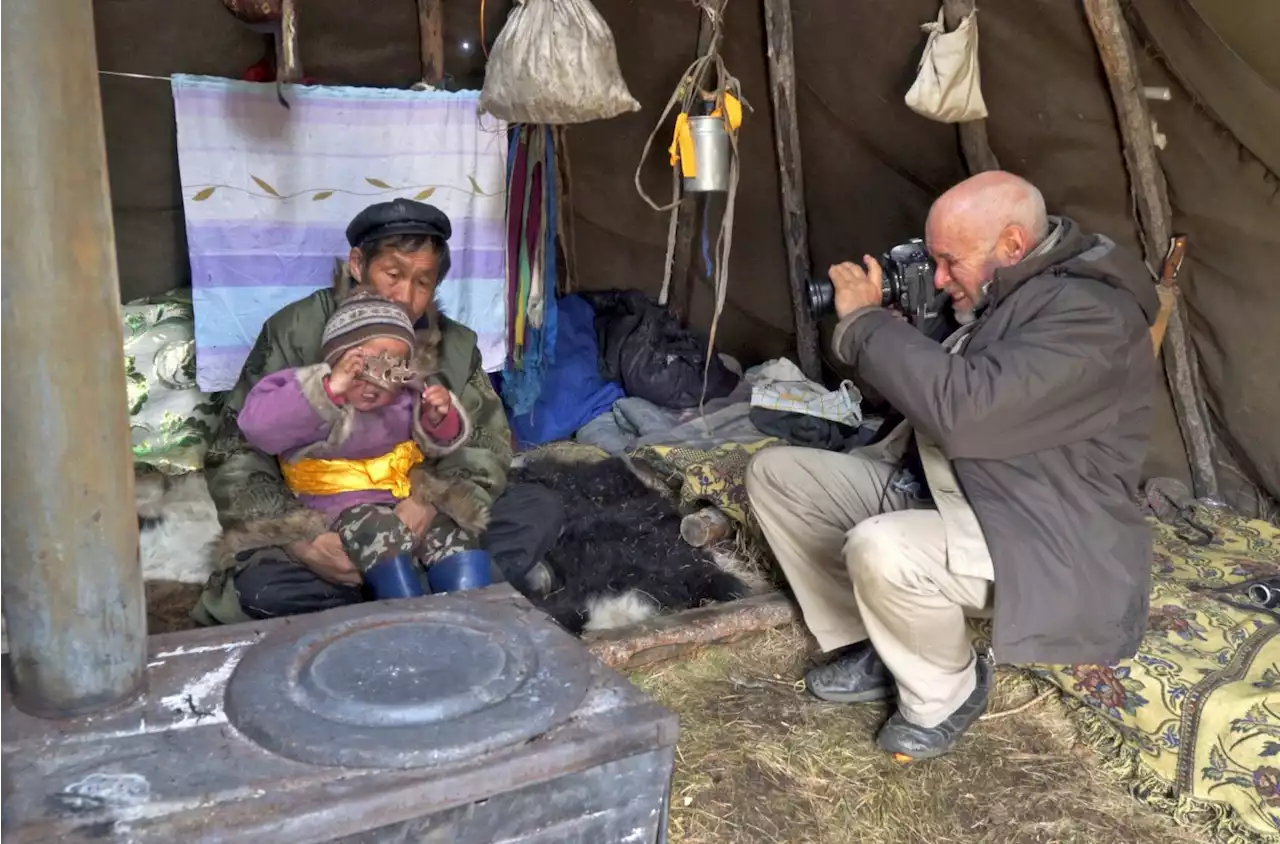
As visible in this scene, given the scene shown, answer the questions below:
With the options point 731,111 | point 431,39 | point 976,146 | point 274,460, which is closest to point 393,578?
point 274,460

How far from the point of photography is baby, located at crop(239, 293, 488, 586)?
6.34 ft

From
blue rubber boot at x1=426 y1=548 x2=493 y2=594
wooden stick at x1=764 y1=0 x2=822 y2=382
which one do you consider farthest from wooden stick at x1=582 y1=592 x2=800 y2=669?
wooden stick at x1=764 y1=0 x2=822 y2=382

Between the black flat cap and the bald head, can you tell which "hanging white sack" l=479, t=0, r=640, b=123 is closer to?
the black flat cap

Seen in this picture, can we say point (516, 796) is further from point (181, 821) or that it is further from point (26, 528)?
point (26, 528)

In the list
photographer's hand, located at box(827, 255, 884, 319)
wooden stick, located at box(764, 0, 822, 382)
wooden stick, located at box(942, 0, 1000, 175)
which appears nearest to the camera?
photographer's hand, located at box(827, 255, 884, 319)

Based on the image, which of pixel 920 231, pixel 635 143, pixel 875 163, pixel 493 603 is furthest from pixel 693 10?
pixel 493 603

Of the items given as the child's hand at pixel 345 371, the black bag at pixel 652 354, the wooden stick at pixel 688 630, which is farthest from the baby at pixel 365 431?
the black bag at pixel 652 354

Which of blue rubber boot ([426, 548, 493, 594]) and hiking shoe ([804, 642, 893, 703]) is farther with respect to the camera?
hiking shoe ([804, 642, 893, 703])

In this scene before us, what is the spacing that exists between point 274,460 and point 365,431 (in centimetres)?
25

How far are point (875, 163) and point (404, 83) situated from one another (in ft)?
5.71

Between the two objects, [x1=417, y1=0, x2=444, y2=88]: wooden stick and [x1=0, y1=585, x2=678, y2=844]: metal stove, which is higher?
[x1=417, y1=0, x2=444, y2=88]: wooden stick

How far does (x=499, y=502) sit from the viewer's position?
2543 millimetres

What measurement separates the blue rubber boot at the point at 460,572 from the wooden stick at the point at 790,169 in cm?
196

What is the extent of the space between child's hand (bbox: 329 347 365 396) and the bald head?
4.07ft
